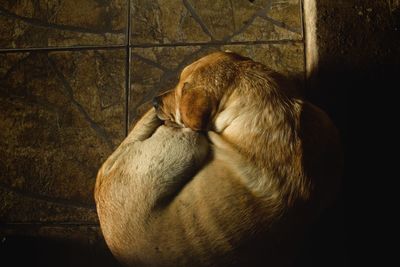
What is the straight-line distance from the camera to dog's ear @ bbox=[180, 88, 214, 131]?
1593 mm

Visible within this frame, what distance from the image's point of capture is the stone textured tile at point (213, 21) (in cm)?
258

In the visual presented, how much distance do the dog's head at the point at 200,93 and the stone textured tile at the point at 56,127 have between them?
824 mm

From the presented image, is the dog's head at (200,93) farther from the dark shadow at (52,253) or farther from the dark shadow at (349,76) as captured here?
the dark shadow at (52,253)

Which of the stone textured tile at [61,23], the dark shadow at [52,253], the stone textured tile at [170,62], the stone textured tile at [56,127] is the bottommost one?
the dark shadow at [52,253]

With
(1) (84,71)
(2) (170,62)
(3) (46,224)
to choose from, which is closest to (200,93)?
(2) (170,62)

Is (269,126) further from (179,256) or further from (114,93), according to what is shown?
(114,93)

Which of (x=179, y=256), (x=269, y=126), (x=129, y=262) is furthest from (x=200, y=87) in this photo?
(x=129, y=262)

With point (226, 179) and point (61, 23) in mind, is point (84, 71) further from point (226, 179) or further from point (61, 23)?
point (226, 179)

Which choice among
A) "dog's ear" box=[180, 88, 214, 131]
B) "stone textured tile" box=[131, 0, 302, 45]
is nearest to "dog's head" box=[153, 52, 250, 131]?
"dog's ear" box=[180, 88, 214, 131]

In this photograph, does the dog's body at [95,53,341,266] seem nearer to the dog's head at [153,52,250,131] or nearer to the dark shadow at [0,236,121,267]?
the dog's head at [153,52,250,131]

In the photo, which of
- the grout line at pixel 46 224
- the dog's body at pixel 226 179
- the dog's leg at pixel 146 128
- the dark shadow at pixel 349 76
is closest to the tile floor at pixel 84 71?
the grout line at pixel 46 224

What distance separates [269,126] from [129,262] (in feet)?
2.63

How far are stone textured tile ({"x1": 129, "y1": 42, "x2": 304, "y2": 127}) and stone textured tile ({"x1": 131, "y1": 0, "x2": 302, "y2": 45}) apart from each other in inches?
2.4

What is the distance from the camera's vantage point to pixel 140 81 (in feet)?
8.46
